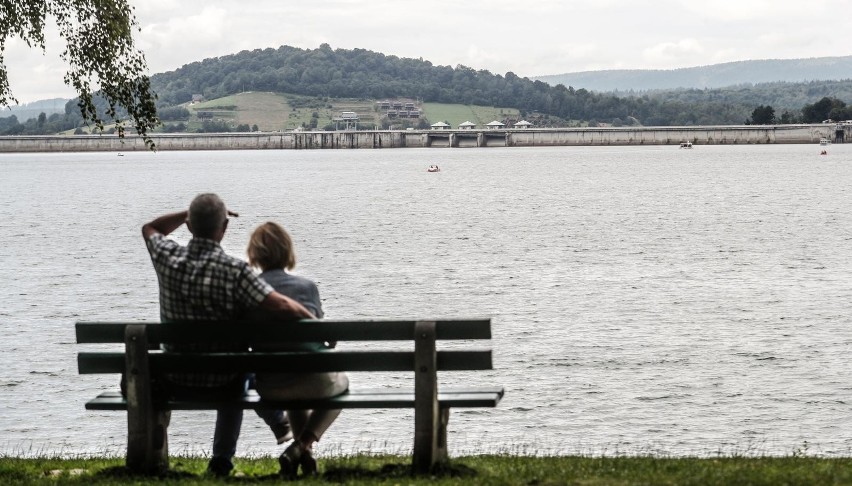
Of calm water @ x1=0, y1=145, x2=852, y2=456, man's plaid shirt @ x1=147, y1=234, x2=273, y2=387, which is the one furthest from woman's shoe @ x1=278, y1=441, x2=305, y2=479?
calm water @ x1=0, y1=145, x2=852, y2=456

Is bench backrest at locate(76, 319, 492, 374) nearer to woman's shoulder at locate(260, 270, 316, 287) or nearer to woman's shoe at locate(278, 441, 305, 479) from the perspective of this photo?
woman's shoulder at locate(260, 270, 316, 287)

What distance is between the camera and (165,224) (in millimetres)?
9234

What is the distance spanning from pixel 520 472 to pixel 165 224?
10.5 feet

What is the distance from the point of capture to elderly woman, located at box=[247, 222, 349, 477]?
8.80 metres

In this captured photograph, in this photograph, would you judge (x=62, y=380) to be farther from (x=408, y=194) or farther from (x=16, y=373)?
(x=408, y=194)

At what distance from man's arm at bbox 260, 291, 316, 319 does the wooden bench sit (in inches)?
6.3

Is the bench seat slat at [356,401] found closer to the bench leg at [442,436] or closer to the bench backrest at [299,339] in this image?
the bench leg at [442,436]

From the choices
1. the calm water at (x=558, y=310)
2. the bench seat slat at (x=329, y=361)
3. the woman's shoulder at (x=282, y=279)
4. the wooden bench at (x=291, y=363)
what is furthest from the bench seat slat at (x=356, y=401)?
the calm water at (x=558, y=310)

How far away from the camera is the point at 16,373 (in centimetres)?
2158

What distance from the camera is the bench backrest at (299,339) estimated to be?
8297mm

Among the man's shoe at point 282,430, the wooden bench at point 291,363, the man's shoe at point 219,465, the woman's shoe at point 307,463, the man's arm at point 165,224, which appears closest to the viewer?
the wooden bench at point 291,363

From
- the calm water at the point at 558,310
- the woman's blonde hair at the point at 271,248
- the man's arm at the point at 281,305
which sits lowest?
the calm water at the point at 558,310

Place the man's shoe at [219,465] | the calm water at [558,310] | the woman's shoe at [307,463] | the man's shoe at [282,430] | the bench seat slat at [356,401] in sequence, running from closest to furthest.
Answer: the bench seat slat at [356,401], the woman's shoe at [307,463], the man's shoe at [219,465], the man's shoe at [282,430], the calm water at [558,310]

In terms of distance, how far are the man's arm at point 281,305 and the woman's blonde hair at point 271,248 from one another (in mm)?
433
